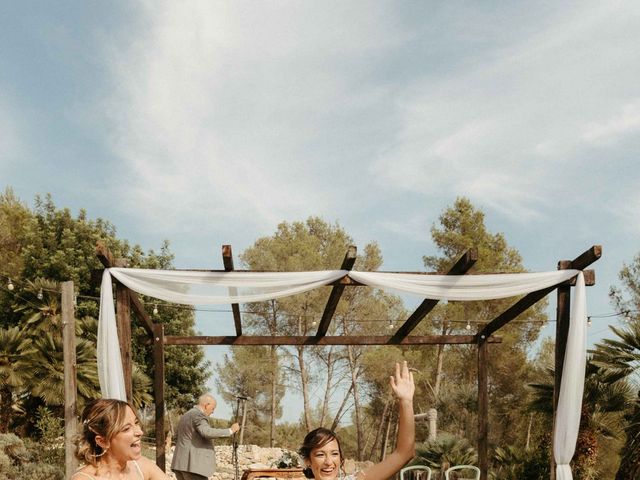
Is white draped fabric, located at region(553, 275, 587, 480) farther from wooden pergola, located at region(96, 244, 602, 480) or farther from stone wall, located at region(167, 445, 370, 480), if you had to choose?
stone wall, located at region(167, 445, 370, 480)

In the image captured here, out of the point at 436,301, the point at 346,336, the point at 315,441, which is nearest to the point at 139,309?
the point at 346,336

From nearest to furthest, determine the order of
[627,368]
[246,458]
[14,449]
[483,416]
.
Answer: [483,416] < [627,368] < [14,449] < [246,458]

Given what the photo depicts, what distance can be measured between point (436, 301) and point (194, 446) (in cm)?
277

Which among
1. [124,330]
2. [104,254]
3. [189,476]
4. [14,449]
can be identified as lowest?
[189,476]

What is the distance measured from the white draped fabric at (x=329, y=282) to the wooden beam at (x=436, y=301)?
0.12 m

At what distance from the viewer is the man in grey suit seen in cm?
740

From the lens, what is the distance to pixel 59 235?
19531 mm

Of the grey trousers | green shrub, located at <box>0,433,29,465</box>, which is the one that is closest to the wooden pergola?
the grey trousers

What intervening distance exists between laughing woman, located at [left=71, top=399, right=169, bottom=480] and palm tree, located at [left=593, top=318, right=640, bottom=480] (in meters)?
8.45

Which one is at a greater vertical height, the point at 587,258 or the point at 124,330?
the point at 587,258

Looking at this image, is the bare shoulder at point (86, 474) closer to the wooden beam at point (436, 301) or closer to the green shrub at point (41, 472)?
the wooden beam at point (436, 301)

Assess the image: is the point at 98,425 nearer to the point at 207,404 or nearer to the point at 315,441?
the point at 315,441

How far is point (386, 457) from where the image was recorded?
7.06ft

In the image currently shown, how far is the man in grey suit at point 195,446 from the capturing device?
7.40 metres
